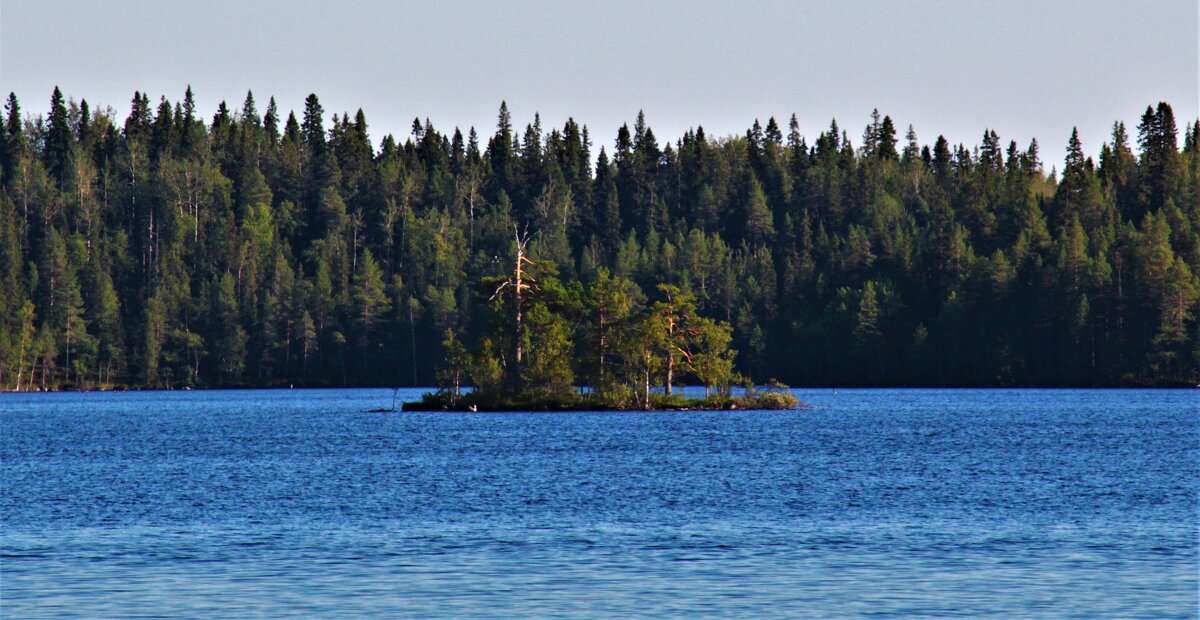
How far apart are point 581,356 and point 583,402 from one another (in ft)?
15.1

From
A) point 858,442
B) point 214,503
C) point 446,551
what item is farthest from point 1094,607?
point 858,442

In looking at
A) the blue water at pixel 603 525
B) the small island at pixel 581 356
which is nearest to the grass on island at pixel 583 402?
the small island at pixel 581 356

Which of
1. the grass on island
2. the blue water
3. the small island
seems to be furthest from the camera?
the grass on island

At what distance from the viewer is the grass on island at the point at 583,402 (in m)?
121

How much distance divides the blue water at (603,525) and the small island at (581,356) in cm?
2678

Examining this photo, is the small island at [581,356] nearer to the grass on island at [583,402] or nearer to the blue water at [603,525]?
the grass on island at [583,402]

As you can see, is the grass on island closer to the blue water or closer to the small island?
the small island

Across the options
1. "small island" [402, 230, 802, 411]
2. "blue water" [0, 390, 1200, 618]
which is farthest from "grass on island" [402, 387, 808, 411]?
"blue water" [0, 390, 1200, 618]

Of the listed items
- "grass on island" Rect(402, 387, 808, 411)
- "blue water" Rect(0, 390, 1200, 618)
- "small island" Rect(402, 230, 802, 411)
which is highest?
"small island" Rect(402, 230, 802, 411)

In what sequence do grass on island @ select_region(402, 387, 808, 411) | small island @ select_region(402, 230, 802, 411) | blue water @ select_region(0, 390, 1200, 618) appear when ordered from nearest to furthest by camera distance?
blue water @ select_region(0, 390, 1200, 618) → small island @ select_region(402, 230, 802, 411) → grass on island @ select_region(402, 387, 808, 411)

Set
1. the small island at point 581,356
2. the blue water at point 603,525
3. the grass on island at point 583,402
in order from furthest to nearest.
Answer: the grass on island at point 583,402 < the small island at point 581,356 < the blue water at point 603,525

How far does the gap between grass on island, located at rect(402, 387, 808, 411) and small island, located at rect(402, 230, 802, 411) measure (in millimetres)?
77

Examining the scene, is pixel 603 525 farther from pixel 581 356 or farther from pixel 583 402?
pixel 581 356

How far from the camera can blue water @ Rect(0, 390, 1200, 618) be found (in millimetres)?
31328
